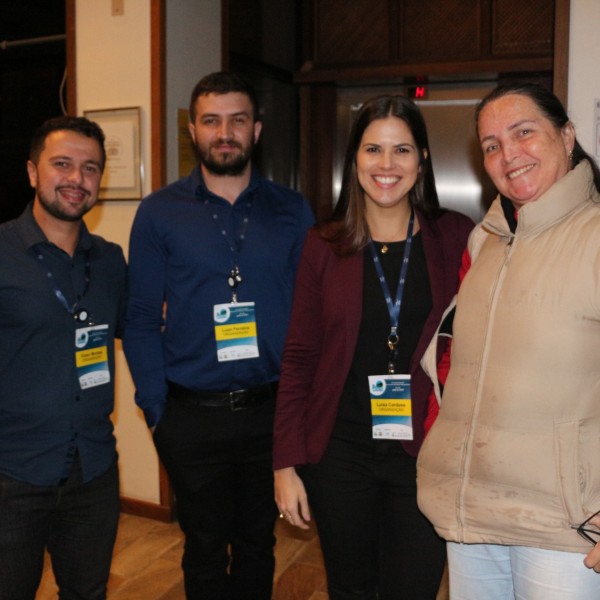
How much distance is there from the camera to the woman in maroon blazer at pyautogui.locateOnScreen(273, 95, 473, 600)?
1.77 m

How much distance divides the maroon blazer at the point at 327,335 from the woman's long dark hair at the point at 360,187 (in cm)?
3

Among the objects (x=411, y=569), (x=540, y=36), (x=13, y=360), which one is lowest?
(x=411, y=569)

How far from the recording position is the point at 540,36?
3.98 metres

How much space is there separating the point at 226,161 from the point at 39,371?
84cm

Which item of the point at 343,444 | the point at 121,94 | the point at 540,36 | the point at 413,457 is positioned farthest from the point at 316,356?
the point at 540,36

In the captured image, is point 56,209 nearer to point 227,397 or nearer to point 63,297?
point 63,297

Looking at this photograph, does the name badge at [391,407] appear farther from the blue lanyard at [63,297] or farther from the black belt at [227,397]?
the blue lanyard at [63,297]

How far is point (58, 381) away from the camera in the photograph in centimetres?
186

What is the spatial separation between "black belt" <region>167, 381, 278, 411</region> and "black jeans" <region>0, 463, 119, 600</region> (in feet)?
0.99

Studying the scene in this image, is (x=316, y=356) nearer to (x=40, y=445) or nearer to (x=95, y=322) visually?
(x=95, y=322)

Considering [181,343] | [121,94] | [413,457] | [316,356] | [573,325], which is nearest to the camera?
[573,325]

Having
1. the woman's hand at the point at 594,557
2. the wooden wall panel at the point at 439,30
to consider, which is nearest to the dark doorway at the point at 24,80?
the wooden wall panel at the point at 439,30

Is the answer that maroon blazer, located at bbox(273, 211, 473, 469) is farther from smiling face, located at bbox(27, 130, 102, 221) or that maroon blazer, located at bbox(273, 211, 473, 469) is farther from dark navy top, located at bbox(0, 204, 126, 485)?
smiling face, located at bbox(27, 130, 102, 221)

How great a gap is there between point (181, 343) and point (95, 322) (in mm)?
295
